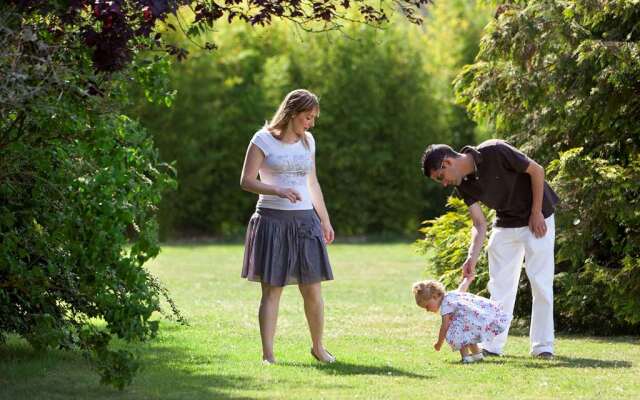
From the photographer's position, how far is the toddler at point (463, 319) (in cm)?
801

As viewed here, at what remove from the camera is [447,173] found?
8039 millimetres

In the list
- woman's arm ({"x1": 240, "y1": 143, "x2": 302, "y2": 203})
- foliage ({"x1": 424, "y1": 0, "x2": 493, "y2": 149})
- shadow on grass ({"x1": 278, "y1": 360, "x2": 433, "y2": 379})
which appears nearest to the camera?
shadow on grass ({"x1": 278, "y1": 360, "x2": 433, "y2": 379})

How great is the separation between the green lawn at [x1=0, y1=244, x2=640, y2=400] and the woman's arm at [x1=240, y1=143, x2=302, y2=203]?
1.12 metres

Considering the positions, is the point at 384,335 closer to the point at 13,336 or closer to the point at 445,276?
the point at 445,276

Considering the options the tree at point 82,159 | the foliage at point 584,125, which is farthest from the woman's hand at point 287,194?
the foliage at point 584,125

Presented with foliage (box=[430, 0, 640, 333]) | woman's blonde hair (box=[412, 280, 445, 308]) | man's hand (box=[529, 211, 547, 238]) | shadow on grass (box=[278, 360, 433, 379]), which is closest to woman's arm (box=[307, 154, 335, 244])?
woman's blonde hair (box=[412, 280, 445, 308])

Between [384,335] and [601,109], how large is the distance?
266 centimetres

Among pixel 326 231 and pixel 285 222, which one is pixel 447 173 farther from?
pixel 285 222

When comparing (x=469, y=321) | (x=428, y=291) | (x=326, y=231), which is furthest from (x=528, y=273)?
(x=326, y=231)

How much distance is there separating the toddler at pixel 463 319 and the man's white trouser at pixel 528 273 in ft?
0.80

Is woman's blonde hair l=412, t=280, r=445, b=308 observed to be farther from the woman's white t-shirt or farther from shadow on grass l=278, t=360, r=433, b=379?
the woman's white t-shirt

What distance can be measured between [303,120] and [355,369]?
165 cm

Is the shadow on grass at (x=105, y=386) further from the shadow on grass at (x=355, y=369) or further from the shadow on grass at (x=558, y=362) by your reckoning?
the shadow on grass at (x=558, y=362)

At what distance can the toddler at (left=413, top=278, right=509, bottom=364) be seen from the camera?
8.01 metres
